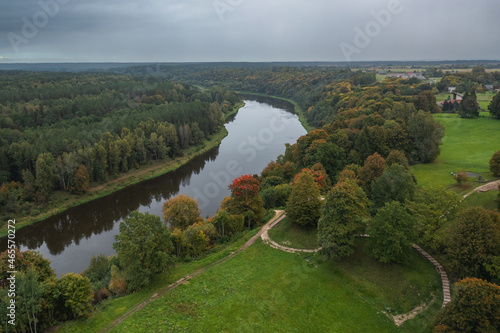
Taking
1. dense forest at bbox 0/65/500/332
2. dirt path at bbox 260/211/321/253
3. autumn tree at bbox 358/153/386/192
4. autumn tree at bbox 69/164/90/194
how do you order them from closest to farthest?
dense forest at bbox 0/65/500/332, dirt path at bbox 260/211/321/253, autumn tree at bbox 358/153/386/192, autumn tree at bbox 69/164/90/194

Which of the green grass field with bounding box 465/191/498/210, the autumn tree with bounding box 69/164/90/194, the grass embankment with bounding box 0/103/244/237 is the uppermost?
the green grass field with bounding box 465/191/498/210

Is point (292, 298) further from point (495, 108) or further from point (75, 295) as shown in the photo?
point (495, 108)

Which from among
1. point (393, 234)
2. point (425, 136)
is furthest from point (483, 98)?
point (393, 234)

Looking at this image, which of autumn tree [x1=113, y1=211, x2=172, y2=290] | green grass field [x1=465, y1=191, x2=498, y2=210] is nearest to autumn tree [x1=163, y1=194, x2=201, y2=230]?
autumn tree [x1=113, y1=211, x2=172, y2=290]

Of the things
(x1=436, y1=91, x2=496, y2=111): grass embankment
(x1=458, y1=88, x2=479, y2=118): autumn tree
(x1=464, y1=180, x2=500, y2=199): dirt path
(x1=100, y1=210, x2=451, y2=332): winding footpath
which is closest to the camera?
(x1=100, y1=210, x2=451, y2=332): winding footpath

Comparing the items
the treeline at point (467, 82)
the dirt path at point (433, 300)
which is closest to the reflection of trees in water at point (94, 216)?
the dirt path at point (433, 300)

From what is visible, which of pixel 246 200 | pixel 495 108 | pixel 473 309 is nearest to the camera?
pixel 473 309

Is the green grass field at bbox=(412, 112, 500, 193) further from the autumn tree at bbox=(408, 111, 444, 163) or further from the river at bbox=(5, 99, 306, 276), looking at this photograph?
the river at bbox=(5, 99, 306, 276)

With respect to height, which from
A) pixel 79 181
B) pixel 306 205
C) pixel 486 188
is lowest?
pixel 79 181

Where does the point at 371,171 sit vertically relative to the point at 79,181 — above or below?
above
